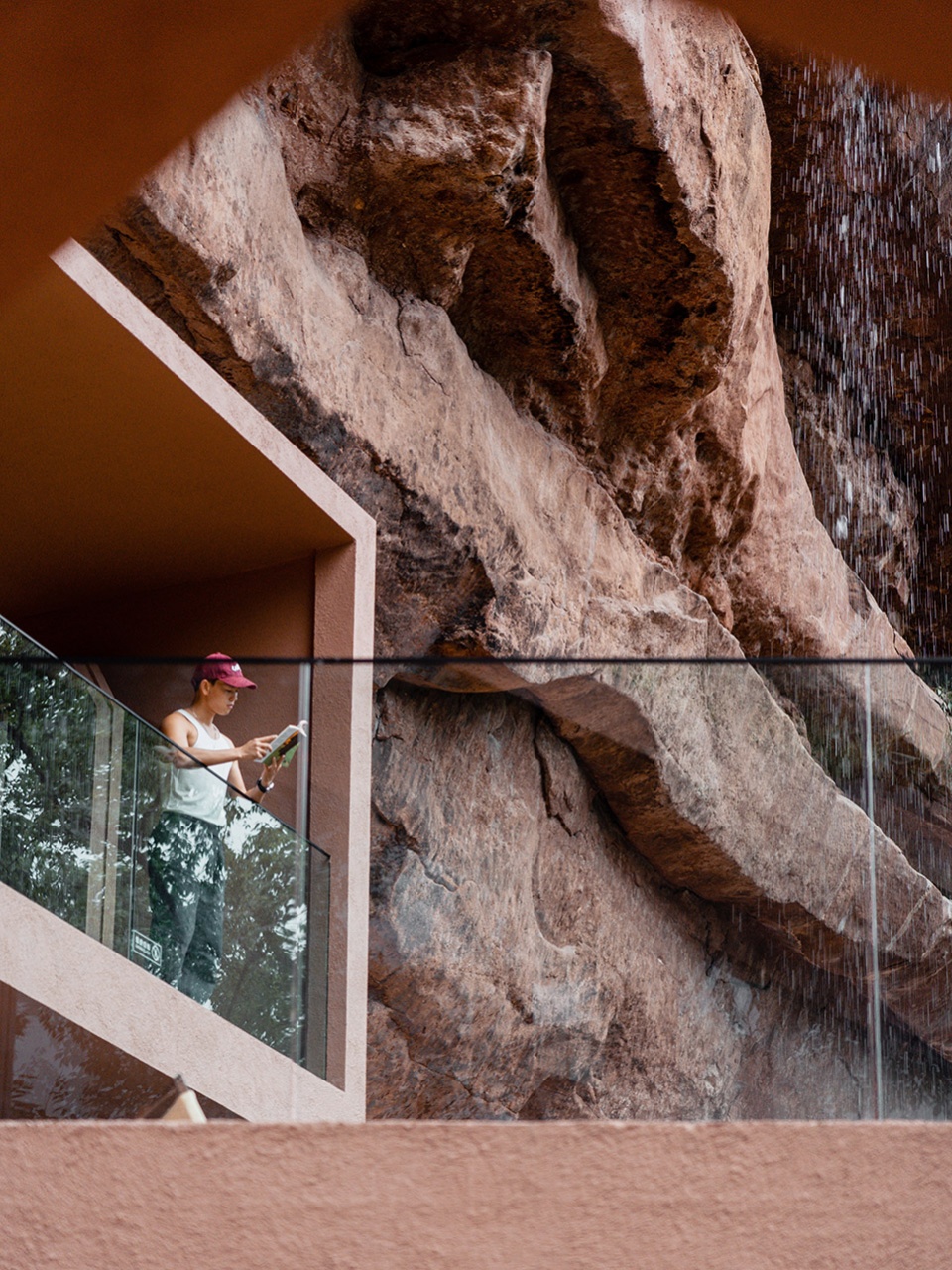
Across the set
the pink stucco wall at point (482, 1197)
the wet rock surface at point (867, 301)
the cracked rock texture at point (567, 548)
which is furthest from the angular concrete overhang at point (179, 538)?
the wet rock surface at point (867, 301)

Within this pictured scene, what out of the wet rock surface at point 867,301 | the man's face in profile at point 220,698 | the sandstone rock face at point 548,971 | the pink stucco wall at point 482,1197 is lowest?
the pink stucco wall at point 482,1197

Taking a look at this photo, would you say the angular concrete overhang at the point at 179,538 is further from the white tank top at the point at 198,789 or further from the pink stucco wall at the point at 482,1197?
the pink stucco wall at the point at 482,1197

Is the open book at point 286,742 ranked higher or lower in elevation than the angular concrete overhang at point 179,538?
lower

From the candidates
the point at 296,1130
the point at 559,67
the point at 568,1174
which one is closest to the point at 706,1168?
the point at 568,1174

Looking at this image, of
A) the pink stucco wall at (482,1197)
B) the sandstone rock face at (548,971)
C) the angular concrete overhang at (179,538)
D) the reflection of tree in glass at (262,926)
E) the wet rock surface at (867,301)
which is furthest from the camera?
the wet rock surface at (867,301)

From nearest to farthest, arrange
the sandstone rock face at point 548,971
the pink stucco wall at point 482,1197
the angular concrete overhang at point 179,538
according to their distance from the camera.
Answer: the pink stucco wall at point 482,1197
the sandstone rock face at point 548,971
the angular concrete overhang at point 179,538

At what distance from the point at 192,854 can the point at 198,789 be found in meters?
0.21

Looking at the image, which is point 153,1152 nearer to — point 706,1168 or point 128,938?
point 706,1168

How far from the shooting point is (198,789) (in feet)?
16.6

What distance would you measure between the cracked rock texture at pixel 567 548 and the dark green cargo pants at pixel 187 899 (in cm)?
84

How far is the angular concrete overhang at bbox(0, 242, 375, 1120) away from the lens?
5.45 meters

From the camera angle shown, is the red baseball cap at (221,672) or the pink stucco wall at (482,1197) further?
the red baseball cap at (221,672)

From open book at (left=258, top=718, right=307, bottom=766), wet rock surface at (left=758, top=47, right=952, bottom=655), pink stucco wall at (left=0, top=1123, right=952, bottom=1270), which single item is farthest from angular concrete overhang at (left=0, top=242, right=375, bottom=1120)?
wet rock surface at (left=758, top=47, right=952, bottom=655)

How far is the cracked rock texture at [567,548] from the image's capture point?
5016 mm
